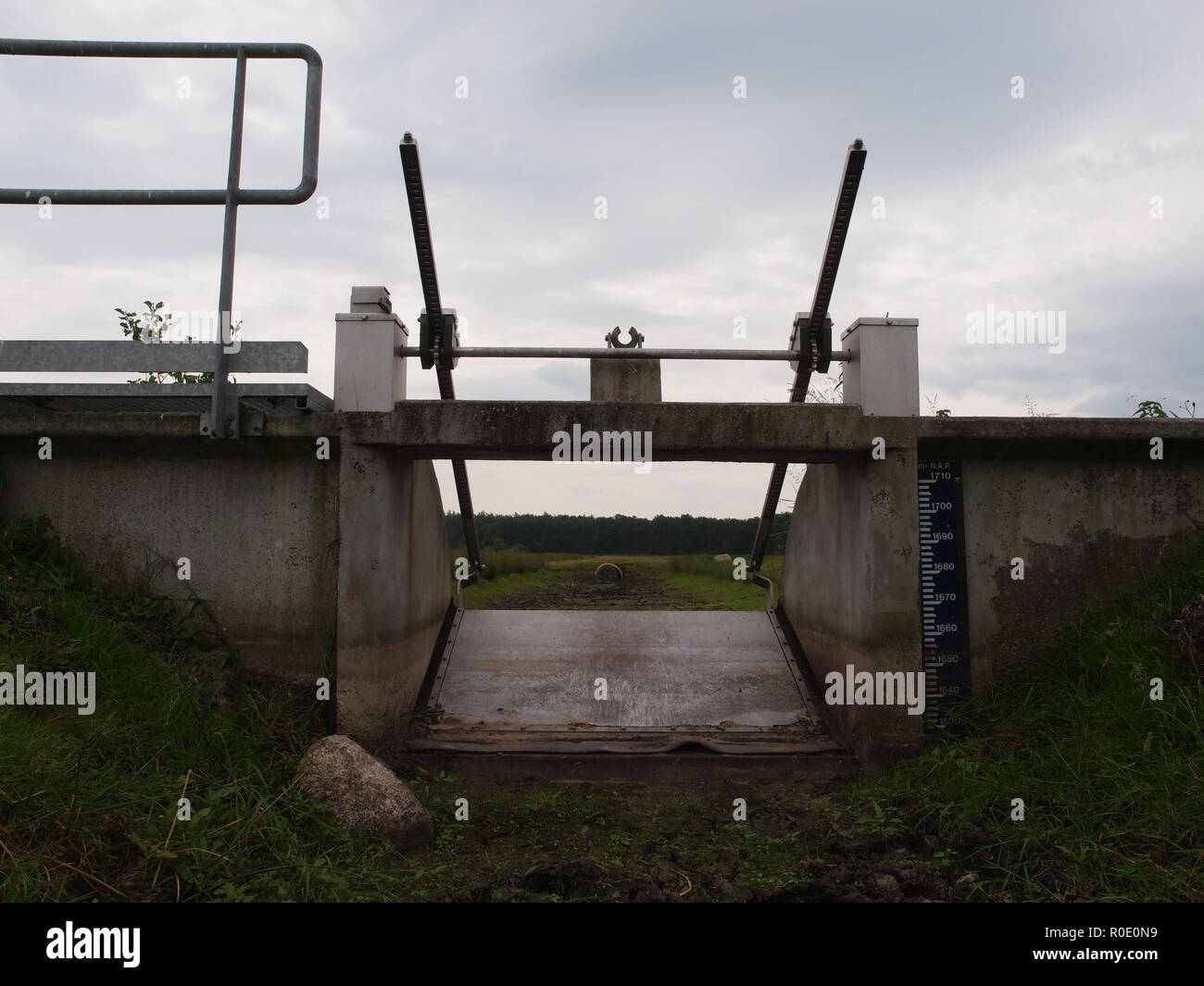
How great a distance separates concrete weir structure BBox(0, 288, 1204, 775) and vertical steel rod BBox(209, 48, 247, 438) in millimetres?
146

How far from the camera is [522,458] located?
6.09 metres

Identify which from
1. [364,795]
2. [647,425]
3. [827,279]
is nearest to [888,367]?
[827,279]

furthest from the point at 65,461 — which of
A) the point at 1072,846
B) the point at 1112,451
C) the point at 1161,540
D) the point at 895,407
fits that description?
the point at 1161,540

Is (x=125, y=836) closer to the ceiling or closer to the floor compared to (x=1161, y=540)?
closer to the floor

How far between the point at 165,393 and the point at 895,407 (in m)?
4.95

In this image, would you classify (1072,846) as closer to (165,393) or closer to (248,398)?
(248,398)

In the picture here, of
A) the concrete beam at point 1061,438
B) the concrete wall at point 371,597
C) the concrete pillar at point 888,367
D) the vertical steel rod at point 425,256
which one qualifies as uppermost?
the vertical steel rod at point 425,256

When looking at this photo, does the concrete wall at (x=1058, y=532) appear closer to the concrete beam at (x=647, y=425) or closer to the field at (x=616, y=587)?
the concrete beam at (x=647, y=425)

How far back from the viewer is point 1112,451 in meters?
5.77

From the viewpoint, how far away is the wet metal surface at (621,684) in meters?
5.96

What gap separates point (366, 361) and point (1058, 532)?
5012mm

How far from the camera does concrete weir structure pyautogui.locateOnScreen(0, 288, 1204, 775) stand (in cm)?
546

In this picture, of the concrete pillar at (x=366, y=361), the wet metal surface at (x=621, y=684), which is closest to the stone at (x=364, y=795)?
the wet metal surface at (x=621, y=684)
